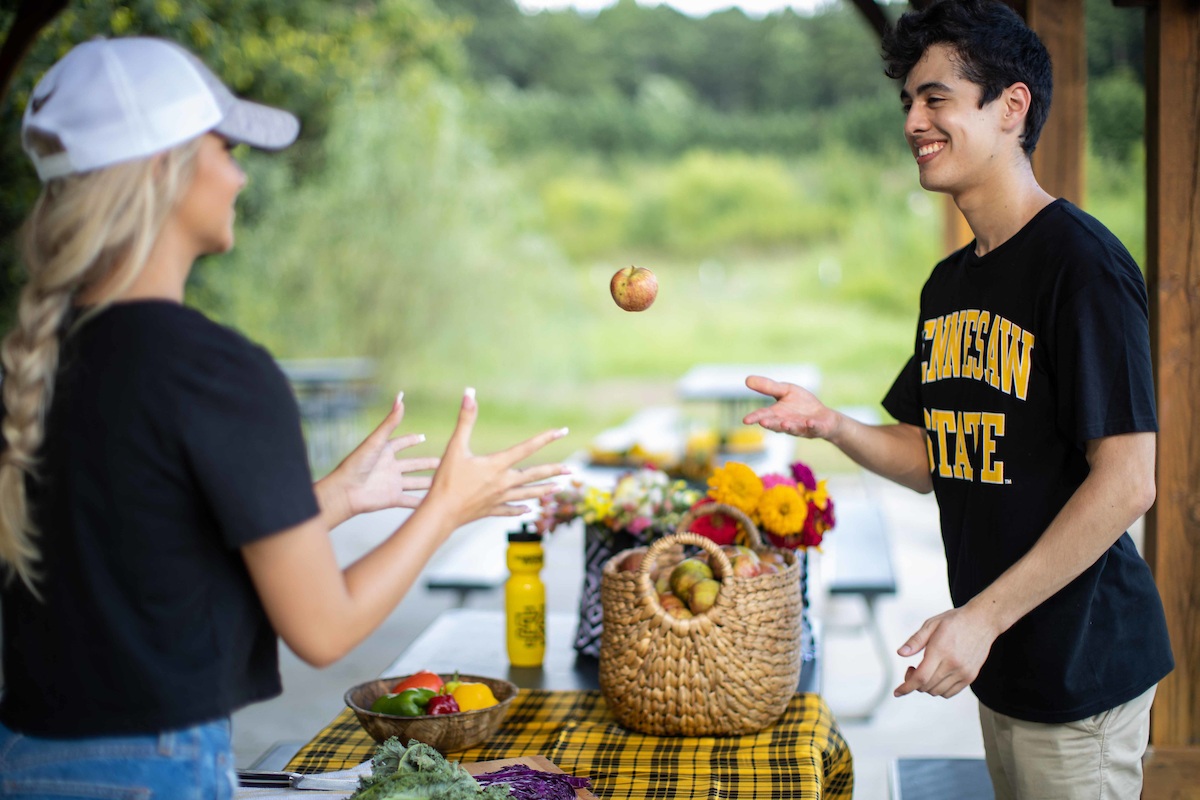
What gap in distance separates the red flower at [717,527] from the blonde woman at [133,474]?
1.05 meters

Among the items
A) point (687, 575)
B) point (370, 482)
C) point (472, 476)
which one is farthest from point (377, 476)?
point (687, 575)

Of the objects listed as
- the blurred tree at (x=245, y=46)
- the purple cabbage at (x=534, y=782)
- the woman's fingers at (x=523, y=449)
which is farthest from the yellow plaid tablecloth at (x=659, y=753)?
the blurred tree at (x=245, y=46)

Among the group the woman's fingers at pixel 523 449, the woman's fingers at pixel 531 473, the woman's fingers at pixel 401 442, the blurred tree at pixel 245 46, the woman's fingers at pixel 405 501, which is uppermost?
the blurred tree at pixel 245 46

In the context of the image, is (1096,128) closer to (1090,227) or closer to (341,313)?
(341,313)

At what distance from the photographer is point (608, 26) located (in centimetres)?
1869

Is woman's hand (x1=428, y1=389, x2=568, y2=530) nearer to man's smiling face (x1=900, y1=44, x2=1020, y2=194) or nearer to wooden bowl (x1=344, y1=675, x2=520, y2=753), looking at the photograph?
wooden bowl (x1=344, y1=675, x2=520, y2=753)

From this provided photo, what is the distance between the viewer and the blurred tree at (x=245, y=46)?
578 cm

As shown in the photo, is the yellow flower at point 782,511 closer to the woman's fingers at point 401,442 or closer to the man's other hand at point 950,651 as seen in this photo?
the man's other hand at point 950,651

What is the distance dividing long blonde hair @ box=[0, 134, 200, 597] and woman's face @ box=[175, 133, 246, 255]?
0.09 ft

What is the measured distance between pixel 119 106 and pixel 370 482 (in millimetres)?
580

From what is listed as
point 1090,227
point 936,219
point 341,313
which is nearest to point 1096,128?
point 936,219

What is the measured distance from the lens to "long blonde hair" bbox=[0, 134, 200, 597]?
3.14 ft

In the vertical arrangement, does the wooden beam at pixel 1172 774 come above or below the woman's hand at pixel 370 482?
below

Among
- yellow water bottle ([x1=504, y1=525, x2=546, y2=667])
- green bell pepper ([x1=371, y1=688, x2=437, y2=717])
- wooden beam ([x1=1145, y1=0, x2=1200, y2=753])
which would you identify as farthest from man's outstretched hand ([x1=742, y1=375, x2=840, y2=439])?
wooden beam ([x1=1145, y1=0, x2=1200, y2=753])
